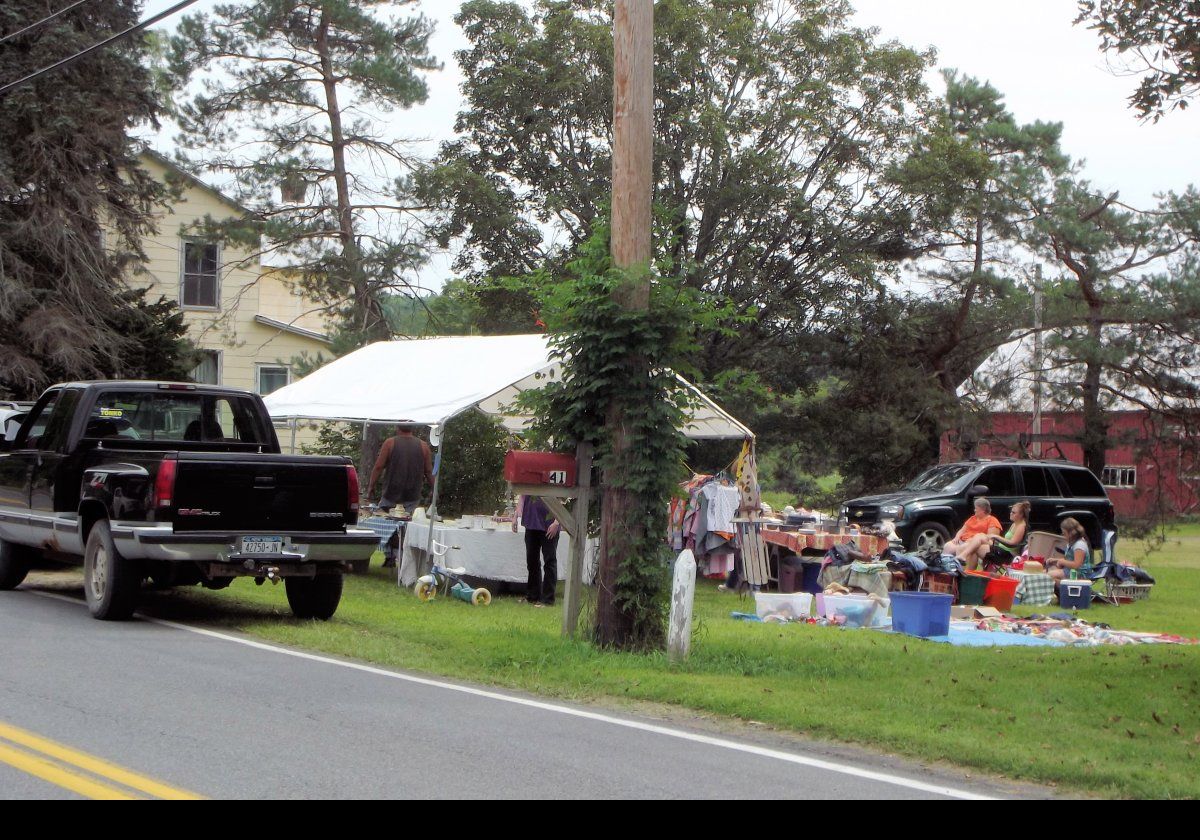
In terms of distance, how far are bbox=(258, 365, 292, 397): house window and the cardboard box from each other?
21945 millimetres

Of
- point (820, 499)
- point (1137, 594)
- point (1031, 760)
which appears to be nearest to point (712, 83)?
point (820, 499)

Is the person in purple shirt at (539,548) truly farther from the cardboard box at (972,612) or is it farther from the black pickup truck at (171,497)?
the cardboard box at (972,612)

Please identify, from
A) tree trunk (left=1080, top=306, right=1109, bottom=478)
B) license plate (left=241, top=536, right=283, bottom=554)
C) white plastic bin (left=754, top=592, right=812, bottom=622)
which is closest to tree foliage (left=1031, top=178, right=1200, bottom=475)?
tree trunk (left=1080, top=306, right=1109, bottom=478)

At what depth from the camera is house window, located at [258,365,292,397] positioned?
32969mm

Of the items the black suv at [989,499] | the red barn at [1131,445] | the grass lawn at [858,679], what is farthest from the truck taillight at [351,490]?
the red barn at [1131,445]

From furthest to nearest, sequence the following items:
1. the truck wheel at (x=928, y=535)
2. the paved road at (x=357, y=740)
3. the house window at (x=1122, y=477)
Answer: the house window at (x=1122, y=477), the truck wheel at (x=928, y=535), the paved road at (x=357, y=740)

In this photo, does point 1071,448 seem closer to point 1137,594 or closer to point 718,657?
point 1137,594

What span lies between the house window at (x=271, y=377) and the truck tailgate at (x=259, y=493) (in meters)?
21.8

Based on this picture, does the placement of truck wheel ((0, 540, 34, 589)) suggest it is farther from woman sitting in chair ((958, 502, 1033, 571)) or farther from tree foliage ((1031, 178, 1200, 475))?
tree foliage ((1031, 178, 1200, 475))

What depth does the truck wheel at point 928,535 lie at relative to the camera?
21422mm

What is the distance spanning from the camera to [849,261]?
1142 inches

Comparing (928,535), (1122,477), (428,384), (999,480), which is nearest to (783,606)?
(428,384)

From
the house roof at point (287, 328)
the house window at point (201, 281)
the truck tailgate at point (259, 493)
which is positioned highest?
the house window at point (201, 281)
